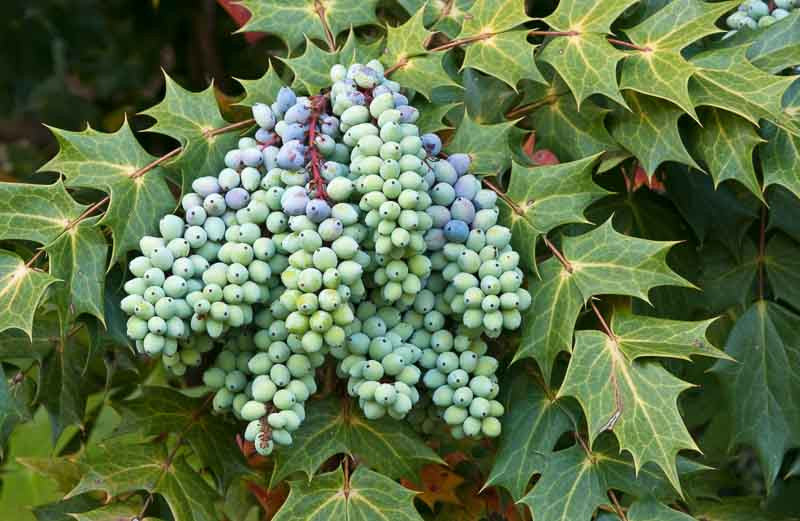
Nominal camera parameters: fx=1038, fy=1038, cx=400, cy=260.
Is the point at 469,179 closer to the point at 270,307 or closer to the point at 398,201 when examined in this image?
the point at 398,201

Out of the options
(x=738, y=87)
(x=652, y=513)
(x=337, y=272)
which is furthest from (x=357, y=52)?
(x=652, y=513)

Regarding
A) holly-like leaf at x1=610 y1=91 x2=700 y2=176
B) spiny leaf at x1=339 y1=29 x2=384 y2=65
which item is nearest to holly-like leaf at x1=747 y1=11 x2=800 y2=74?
holly-like leaf at x1=610 y1=91 x2=700 y2=176

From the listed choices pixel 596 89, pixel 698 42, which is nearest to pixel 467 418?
pixel 596 89

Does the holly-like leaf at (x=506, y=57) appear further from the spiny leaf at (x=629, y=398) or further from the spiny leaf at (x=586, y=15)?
the spiny leaf at (x=629, y=398)

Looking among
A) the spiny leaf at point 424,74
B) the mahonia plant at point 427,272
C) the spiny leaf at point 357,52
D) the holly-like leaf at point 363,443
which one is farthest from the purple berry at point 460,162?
the holly-like leaf at point 363,443

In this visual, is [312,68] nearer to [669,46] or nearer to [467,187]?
[467,187]

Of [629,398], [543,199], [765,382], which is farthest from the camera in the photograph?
[765,382]

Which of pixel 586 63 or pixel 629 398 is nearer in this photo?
pixel 629 398

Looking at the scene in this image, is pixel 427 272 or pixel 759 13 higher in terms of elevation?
pixel 759 13
